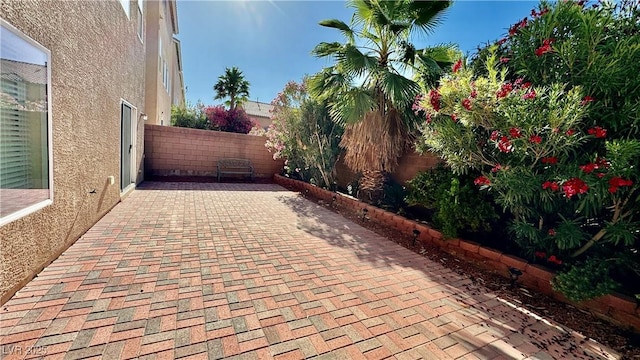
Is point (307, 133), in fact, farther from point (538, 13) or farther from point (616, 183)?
point (616, 183)

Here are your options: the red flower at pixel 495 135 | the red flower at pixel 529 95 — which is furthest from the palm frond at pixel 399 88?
the red flower at pixel 529 95

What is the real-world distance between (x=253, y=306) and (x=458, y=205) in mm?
3751

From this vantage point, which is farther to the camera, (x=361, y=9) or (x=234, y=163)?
(x=234, y=163)

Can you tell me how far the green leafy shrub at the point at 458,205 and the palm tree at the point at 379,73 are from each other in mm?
1750

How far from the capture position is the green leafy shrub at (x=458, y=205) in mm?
4523

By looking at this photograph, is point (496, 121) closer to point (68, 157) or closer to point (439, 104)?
point (439, 104)

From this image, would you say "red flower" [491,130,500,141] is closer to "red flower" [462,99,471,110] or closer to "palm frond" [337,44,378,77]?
"red flower" [462,99,471,110]

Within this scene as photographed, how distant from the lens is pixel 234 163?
1217 cm

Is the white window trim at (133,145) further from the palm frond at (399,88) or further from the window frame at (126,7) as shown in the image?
the palm frond at (399,88)

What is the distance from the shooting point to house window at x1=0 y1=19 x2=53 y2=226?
253cm

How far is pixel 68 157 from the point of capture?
3561 millimetres

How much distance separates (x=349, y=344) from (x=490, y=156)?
3.47 meters

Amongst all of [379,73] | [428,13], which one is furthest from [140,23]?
[428,13]

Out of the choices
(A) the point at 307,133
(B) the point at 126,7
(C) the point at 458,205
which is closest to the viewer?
(C) the point at 458,205
